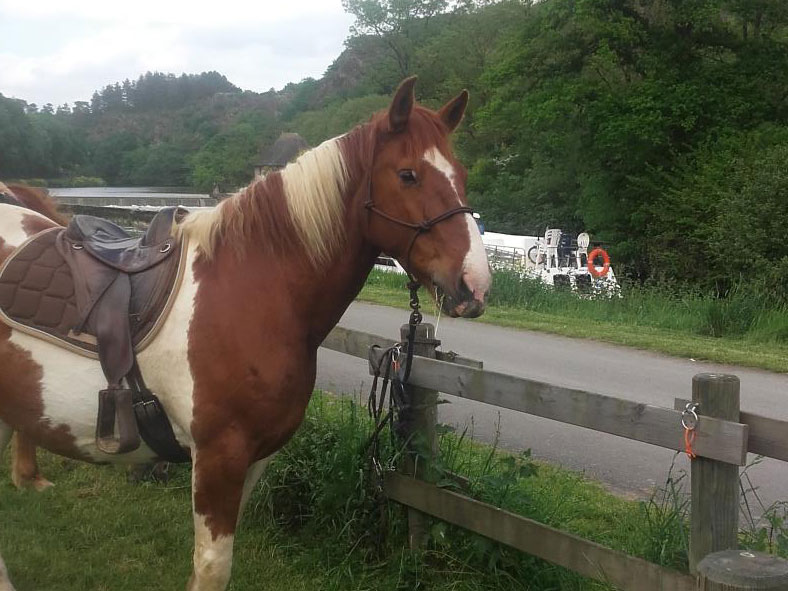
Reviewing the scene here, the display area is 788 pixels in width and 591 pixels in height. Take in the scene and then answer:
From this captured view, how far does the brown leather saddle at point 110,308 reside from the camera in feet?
8.13

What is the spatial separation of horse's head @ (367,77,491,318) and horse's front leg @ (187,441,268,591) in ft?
3.08

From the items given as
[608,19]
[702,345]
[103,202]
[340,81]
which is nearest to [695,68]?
[608,19]

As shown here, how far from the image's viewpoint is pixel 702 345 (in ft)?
29.6

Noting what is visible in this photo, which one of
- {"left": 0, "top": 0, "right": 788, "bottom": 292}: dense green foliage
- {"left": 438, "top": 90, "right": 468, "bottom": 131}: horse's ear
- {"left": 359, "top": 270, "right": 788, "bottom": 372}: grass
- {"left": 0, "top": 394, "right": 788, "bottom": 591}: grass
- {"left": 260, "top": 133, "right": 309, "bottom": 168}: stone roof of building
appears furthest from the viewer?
{"left": 260, "top": 133, "right": 309, "bottom": 168}: stone roof of building

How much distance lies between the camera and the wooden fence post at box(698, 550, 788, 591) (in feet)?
4.57

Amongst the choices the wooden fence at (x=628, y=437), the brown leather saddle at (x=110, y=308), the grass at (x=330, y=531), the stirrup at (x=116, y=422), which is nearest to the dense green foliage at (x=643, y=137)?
the grass at (x=330, y=531)

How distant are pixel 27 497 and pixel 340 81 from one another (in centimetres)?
7671

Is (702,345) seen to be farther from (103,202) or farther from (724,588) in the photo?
(103,202)

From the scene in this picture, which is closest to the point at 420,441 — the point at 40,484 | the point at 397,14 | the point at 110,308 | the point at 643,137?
the point at 110,308

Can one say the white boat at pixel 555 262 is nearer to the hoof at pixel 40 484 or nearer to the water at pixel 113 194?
the hoof at pixel 40 484

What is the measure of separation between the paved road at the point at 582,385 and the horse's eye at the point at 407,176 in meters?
2.52

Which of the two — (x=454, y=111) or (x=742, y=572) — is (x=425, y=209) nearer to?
(x=454, y=111)

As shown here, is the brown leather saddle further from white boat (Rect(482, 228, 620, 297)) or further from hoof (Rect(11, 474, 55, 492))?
white boat (Rect(482, 228, 620, 297))

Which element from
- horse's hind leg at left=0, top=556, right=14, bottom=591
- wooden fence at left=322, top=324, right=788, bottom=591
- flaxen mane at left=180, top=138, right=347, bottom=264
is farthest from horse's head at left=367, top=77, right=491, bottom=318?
horse's hind leg at left=0, top=556, right=14, bottom=591
